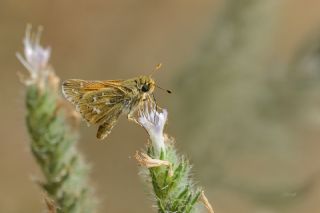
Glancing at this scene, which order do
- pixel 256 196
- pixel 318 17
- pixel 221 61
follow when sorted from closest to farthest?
pixel 256 196 < pixel 221 61 < pixel 318 17

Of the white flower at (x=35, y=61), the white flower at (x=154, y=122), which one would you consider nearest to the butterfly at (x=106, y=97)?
the white flower at (x=154, y=122)

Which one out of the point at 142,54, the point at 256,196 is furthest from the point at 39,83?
the point at 142,54

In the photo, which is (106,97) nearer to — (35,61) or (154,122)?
(154,122)

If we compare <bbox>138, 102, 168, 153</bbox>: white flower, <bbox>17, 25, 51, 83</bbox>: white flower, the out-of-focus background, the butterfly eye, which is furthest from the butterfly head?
the out-of-focus background

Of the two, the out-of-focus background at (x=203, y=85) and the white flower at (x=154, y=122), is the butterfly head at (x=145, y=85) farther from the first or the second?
the out-of-focus background at (x=203, y=85)

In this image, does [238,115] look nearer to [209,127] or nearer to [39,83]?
[209,127]

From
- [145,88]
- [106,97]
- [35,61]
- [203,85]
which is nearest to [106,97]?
[106,97]

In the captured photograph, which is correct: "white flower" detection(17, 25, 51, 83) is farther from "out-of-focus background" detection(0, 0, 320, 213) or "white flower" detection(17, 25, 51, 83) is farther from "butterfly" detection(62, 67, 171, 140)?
"out-of-focus background" detection(0, 0, 320, 213)
